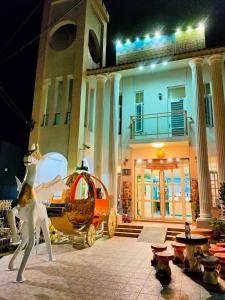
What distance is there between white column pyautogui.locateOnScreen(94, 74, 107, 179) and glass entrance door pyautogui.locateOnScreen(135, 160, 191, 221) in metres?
2.56

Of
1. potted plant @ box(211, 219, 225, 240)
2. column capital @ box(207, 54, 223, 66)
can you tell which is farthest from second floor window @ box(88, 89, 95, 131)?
potted plant @ box(211, 219, 225, 240)

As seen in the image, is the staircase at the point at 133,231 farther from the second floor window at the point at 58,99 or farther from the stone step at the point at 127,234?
the second floor window at the point at 58,99

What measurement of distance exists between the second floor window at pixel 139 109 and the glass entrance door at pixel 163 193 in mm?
2181

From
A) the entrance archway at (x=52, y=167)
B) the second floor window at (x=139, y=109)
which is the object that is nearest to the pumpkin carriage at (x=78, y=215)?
the entrance archway at (x=52, y=167)

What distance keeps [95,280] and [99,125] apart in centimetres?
828

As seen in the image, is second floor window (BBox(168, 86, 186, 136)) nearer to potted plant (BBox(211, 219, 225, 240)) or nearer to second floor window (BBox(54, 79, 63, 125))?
potted plant (BBox(211, 219, 225, 240))

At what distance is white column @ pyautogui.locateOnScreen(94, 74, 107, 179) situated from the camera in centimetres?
1148

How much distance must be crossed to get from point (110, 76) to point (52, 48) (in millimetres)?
4492

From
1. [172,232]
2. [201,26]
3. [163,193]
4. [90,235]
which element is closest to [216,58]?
[201,26]

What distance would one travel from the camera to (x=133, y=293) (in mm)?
4090

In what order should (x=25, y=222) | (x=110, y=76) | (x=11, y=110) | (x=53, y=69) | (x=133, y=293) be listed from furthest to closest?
(x=11, y=110), (x=53, y=69), (x=110, y=76), (x=25, y=222), (x=133, y=293)

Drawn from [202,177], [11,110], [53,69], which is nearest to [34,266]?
[202,177]

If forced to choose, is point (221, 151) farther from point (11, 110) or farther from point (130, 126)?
point (11, 110)

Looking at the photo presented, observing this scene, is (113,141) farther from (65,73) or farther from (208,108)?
(208,108)
